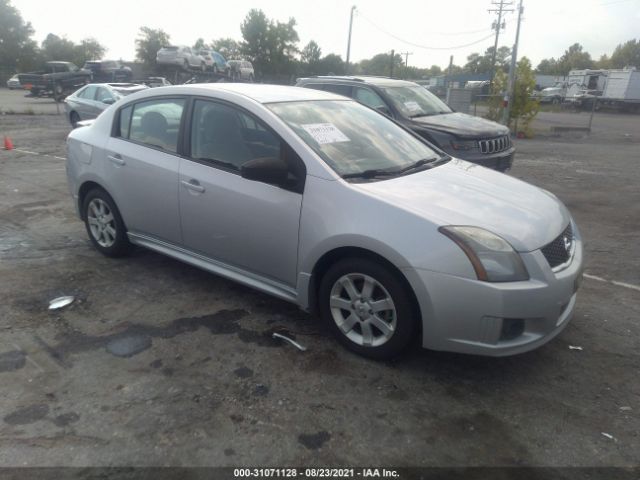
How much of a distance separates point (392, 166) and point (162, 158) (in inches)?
74.9

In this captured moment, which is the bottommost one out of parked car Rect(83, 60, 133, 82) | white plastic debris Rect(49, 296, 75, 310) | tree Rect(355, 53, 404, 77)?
white plastic debris Rect(49, 296, 75, 310)

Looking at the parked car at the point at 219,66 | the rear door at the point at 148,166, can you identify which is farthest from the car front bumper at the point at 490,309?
the parked car at the point at 219,66

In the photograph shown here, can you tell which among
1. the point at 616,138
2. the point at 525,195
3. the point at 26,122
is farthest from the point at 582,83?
the point at 525,195

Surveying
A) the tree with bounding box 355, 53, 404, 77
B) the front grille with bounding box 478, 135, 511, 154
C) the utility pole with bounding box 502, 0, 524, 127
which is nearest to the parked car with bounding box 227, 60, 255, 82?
the utility pole with bounding box 502, 0, 524, 127

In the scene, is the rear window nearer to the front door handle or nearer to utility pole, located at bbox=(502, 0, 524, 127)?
the front door handle

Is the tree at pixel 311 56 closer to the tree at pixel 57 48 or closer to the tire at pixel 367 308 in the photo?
the tree at pixel 57 48

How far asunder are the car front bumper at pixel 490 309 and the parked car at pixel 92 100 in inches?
526

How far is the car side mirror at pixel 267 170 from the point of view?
133 inches

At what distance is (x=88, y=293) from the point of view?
4.33 m

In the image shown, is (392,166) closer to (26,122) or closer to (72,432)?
(72,432)

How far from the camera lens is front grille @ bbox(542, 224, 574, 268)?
3088mm

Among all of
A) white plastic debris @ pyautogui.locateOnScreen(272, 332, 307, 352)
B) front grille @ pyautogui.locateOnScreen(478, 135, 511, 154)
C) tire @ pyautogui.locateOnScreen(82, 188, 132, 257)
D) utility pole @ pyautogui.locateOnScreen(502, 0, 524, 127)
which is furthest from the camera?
utility pole @ pyautogui.locateOnScreen(502, 0, 524, 127)

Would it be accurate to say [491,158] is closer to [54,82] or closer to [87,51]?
[54,82]

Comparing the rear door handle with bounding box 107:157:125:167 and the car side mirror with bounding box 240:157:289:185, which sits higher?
the car side mirror with bounding box 240:157:289:185
